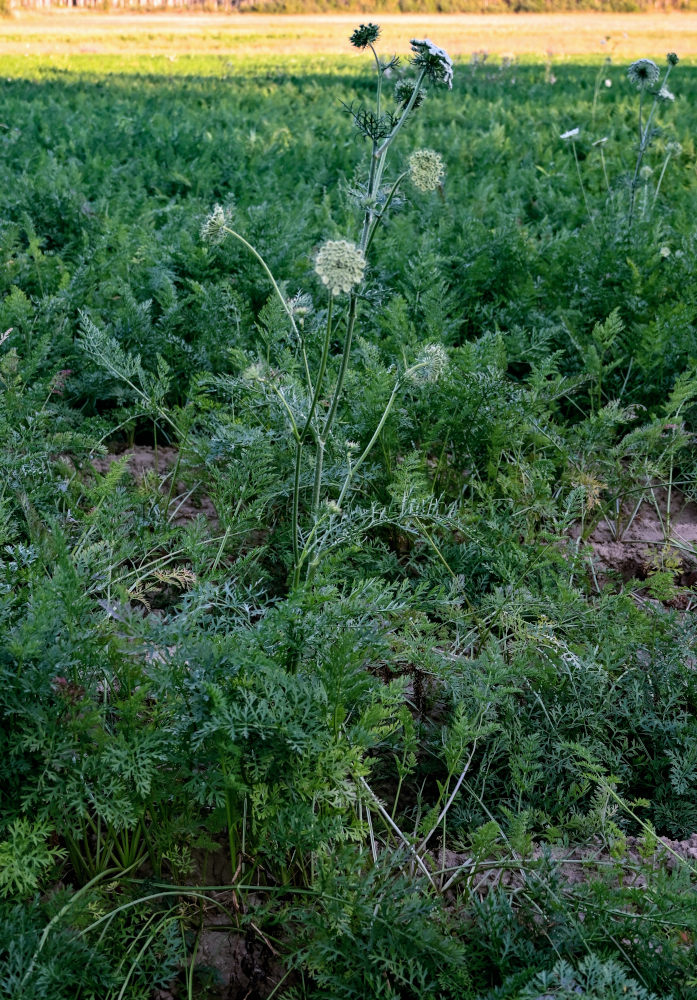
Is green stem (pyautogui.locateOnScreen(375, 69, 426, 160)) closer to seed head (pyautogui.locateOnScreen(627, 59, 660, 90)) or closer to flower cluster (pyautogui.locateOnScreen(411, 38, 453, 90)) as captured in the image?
flower cluster (pyautogui.locateOnScreen(411, 38, 453, 90))

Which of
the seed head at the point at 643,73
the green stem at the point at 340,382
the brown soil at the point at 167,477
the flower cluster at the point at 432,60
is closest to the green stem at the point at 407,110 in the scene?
the flower cluster at the point at 432,60

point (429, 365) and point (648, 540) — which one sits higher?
point (429, 365)

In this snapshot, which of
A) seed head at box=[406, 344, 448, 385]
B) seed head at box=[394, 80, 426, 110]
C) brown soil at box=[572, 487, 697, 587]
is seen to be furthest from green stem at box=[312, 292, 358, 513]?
brown soil at box=[572, 487, 697, 587]

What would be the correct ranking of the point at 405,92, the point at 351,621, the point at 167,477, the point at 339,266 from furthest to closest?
the point at 167,477, the point at 405,92, the point at 351,621, the point at 339,266

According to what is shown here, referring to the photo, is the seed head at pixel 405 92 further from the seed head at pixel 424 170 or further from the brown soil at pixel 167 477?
the brown soil at pixel 167 477

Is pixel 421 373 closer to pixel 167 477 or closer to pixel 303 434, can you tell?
pixel 303 434

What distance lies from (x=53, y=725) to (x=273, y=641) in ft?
1.55

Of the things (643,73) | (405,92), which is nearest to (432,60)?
(405,92)

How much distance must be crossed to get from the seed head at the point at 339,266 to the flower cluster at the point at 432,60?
62 cm

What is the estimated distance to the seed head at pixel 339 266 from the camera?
1.89 metres

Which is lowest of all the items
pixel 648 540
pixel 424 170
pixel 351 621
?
pixel 648 540

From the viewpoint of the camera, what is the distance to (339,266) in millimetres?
1915

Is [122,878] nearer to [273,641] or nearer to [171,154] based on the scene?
[273,641]

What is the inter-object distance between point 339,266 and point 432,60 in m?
0.70
